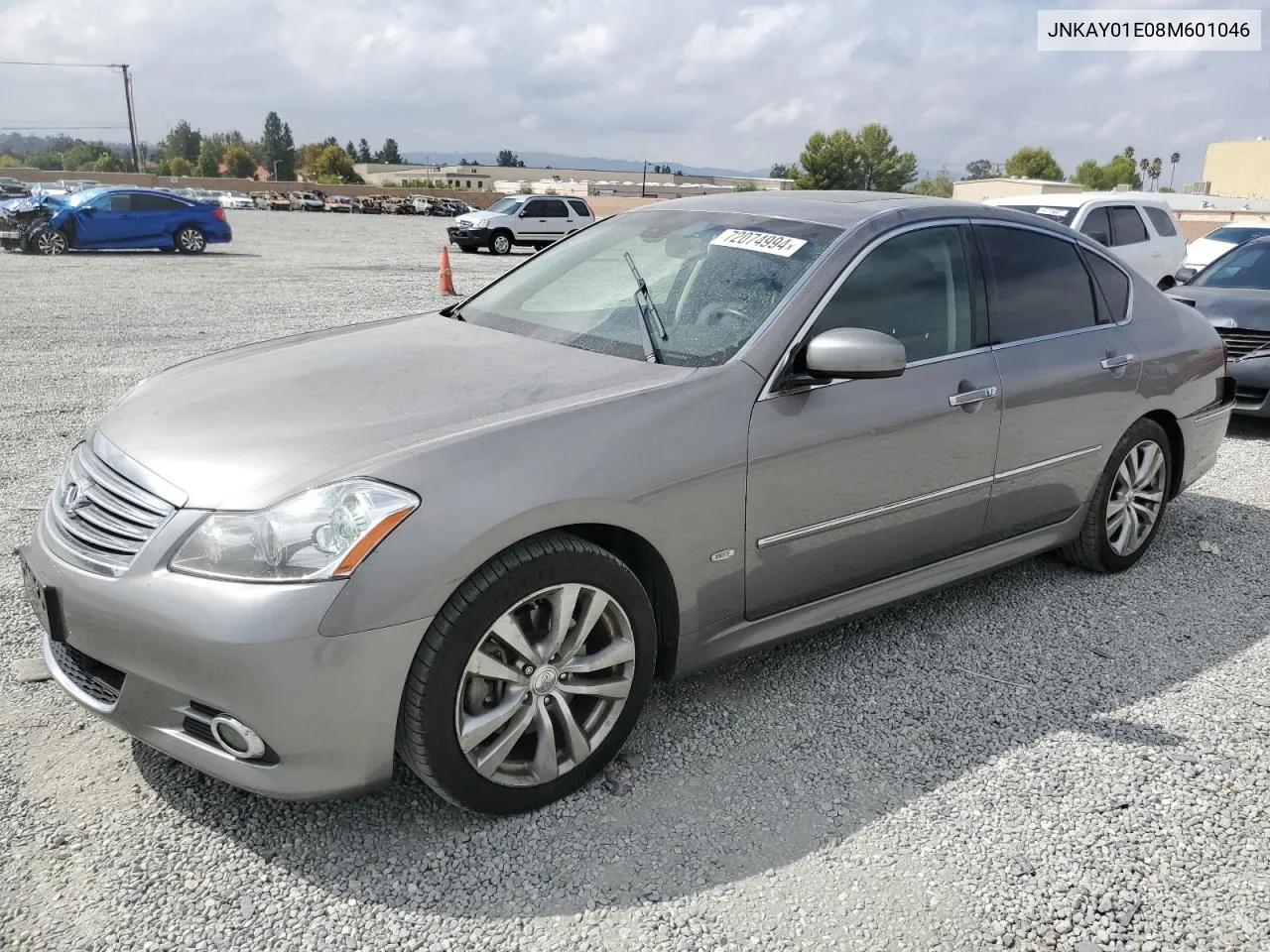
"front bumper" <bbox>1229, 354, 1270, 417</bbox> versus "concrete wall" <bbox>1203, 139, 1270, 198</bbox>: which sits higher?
"concrete wall" <bbox>1203, 139, 1270, 198</bbox>

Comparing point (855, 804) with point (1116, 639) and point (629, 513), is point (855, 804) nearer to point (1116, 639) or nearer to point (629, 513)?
point (629, 513)

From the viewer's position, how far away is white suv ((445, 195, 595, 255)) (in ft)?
85.8

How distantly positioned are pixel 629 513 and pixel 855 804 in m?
1.08

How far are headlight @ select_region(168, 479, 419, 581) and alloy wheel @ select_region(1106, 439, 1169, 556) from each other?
3.44m

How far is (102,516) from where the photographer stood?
2.69 meters

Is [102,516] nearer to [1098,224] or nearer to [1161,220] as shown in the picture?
[1098,224]

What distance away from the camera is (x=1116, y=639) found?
4078mm

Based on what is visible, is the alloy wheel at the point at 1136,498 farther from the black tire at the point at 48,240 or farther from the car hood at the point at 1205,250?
the black tire at the point at 48,240

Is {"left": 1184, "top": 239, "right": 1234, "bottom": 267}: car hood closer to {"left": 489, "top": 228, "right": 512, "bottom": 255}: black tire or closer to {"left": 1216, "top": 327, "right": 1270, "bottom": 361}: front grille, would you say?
{"left": 1216, "top": 327, "right": 1270, "bottom": 361}: front grille

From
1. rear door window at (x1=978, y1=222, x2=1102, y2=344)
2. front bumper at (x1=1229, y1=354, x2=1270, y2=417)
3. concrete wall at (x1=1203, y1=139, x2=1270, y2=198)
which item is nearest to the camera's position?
rear door window at (x1=978, y1=222, x2=1102, y2=344)

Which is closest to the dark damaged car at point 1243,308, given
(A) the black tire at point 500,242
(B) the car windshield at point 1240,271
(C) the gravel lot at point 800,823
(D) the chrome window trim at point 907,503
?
(B) the car windshield at point 1240,271

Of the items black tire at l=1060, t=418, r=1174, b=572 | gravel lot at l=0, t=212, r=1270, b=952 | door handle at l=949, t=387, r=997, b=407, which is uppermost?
door handle at l=949, t=387, r=997, b=407

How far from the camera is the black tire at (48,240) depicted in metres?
20.9

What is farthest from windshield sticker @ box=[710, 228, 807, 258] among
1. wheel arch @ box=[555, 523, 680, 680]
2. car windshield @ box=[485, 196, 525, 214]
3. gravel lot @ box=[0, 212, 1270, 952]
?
car windshield @ box=[485, 196, 525, 214]
